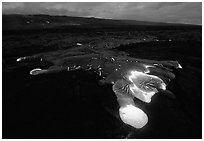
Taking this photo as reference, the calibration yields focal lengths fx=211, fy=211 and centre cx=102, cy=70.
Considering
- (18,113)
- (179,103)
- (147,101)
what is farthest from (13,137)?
(179,103)

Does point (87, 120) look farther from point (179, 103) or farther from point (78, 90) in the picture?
point (179, 103)

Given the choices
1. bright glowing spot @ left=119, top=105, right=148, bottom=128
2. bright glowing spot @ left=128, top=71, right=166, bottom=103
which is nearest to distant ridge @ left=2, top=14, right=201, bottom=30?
bright glowing spot @ left=128, top=71, right=166, bottom=103

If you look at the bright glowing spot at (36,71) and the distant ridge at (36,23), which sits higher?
the distant ridge at (36,23)

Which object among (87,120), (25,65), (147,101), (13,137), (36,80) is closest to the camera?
(13,137)

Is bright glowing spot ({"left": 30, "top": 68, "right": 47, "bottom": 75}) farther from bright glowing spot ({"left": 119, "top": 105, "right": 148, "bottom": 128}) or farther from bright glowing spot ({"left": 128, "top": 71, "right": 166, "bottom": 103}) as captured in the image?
bright glowing spot ({"left": 119, "top": 105, "right": 148, "bottom": 128})

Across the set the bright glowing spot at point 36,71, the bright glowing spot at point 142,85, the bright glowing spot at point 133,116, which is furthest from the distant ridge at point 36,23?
the bright glowing spot at point 133,116

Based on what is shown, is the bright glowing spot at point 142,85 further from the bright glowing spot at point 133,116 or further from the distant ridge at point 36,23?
the distant ridge at point 36,23

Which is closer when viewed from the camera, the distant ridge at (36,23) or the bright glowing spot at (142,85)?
the bright glowing spot at (142,85)
